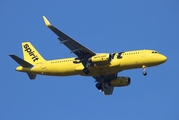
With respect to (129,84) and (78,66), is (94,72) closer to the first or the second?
(78,66)

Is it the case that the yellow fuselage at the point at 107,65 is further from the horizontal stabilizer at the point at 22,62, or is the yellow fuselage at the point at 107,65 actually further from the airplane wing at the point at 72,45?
the airplane wing at the point at 72,45

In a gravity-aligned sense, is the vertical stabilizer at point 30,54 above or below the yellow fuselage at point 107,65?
above

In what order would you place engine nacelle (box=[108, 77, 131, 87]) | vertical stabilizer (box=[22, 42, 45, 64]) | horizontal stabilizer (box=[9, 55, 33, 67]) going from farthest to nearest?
vertical stabilizer (box=[22, 42, 45, 64]) < engine nacelle (box=[108, 77, 131, 87]) < horizontal stabilizer (box=[9, 55, 33, 67])

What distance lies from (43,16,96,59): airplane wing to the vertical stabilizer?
31.8 feet

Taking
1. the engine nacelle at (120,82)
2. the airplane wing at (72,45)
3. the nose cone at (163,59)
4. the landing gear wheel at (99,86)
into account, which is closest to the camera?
the airplane wing at (72,45)

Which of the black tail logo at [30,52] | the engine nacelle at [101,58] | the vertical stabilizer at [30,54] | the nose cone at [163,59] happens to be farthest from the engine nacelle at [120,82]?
the black tail logo at [30,52]

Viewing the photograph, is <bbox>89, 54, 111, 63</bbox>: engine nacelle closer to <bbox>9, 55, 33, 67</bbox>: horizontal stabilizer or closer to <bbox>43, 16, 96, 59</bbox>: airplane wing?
<bbox>43, 16, 96, 59</bbox>: airplane wing

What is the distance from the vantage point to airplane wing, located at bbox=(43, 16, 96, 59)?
73.1 metres

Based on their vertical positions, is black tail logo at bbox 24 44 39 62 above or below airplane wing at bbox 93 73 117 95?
above

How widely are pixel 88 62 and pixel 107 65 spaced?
3282 millimetres

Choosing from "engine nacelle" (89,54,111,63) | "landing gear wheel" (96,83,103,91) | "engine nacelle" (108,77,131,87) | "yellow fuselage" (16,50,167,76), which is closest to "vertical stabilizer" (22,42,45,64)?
"yellow fuselage" (16,50,167,76)

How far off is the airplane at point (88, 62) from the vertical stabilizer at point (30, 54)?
1.54 feet

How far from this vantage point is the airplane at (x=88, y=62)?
3086 inches

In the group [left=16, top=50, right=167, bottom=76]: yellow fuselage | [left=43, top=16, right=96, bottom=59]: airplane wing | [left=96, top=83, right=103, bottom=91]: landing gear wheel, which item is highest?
[left=43, top=16, right=96, bottom=59]: airplane wing
